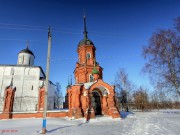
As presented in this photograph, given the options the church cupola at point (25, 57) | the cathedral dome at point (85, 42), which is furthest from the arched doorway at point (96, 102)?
the church cupola at point (25, 57)

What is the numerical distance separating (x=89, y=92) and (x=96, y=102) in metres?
3.00

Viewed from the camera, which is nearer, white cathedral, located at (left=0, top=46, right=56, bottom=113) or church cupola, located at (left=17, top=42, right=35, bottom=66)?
white cathedral, located at (left=0, top=46, right=56, bottom=113)

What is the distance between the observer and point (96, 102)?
828 inches

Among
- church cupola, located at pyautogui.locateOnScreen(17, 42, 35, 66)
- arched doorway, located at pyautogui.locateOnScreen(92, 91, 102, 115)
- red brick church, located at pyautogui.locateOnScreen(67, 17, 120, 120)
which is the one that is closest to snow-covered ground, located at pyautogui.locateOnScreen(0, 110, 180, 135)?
red brick church, located at pyautogui.locateOnScreen(67, 17, 120, 120)

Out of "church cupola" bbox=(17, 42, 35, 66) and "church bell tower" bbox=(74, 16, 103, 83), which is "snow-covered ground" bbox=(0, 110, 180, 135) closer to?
"church bell tower" bbox=(74, 16, 103, 83)

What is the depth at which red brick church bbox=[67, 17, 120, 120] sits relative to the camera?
18428 mm

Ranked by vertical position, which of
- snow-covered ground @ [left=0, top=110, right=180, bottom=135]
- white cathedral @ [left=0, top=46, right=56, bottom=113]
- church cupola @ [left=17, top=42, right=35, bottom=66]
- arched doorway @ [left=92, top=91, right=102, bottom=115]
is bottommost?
snow-covered ground @ [left=0, top=110, right=180, bottom=135]

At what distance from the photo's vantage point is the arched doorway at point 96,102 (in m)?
20.7

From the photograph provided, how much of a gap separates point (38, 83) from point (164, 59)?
23517 millimetres

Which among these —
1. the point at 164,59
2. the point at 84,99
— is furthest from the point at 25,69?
the point at 164,59

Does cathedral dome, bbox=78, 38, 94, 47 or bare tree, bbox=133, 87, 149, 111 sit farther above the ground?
cathedral dome, bbox=78, 38, 94, 47

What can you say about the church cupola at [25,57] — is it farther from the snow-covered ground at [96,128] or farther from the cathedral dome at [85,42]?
the snow-covered ground at [96,128]

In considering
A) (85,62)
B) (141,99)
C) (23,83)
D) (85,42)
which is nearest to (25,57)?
(23,83)

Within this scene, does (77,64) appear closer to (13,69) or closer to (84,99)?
(84,99)
